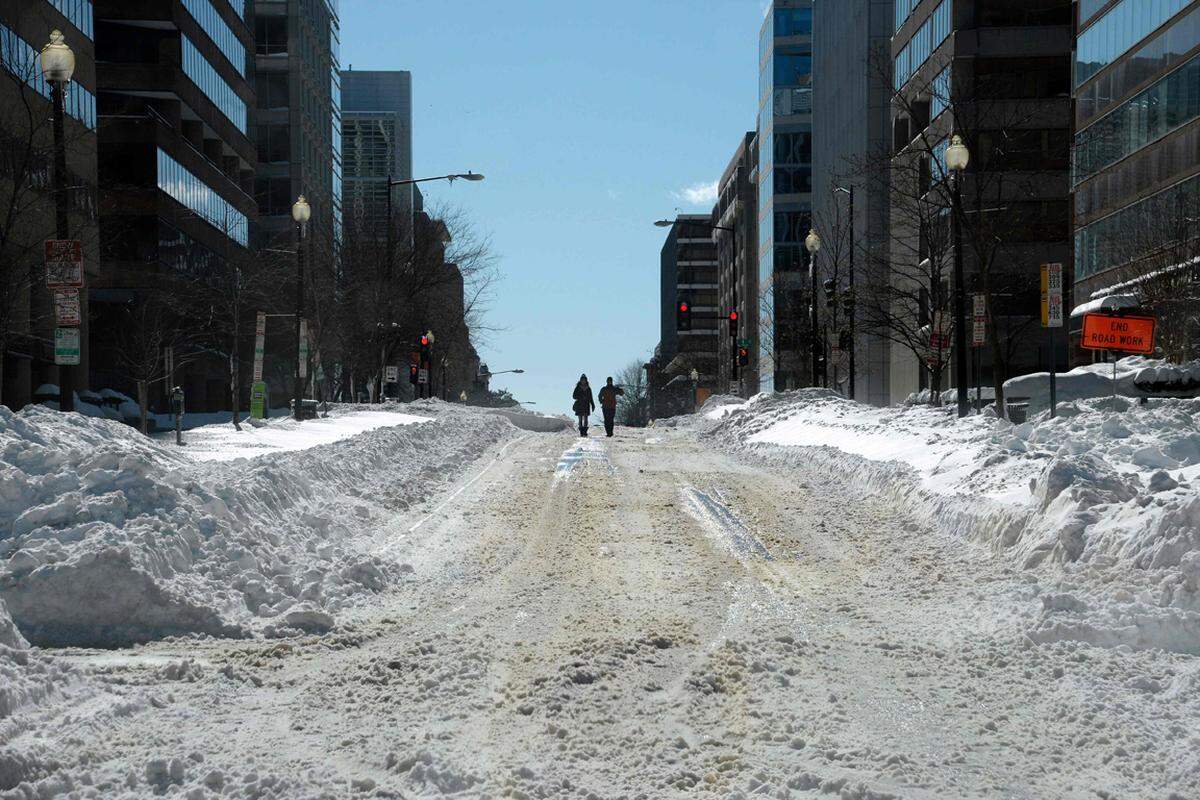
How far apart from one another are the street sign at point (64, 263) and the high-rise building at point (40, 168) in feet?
41.6

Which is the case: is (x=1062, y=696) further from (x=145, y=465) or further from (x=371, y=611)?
(x=145, y=465)

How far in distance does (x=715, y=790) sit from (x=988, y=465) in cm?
A: 971

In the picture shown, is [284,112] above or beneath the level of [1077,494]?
above

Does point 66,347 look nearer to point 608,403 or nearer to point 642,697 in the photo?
point 642,697

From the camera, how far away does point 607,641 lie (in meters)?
7.64

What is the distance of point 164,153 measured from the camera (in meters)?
53.2

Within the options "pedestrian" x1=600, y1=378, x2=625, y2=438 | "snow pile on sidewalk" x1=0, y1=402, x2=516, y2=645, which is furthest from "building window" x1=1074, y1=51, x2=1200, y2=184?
"snow pile on sidewalk" x1=0, y1=402, x2=516, y2=645

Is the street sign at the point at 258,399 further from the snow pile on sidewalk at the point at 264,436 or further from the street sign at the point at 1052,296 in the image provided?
the street sign at the point at 1052,296

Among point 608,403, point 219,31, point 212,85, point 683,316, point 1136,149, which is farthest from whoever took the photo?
point 219,31

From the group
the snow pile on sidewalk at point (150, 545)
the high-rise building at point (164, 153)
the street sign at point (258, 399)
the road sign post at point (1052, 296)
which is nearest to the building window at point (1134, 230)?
the road sign post at point (1052, 296)

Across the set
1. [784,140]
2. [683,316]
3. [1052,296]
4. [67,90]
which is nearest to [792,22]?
[784,140]

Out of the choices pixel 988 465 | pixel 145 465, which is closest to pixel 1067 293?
pixel 988 465

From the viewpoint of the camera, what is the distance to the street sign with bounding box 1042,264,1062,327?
18000 millimetres

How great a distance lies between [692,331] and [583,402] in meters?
94.1
